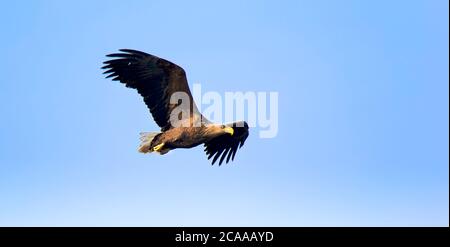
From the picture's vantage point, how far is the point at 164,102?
14.0 m

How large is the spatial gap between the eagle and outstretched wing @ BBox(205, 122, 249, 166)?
18.8 inches

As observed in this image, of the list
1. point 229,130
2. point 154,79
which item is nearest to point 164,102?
point 154,79

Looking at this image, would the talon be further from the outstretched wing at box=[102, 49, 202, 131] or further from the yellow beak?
the yellow beak

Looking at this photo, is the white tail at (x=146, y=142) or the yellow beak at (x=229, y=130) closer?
the yellow beak at (x=229, y=130)

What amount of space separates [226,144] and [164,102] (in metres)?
1.68

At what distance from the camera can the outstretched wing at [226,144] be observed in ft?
47.9

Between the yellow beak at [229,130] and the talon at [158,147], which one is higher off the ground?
the yellow beak at [229,130]

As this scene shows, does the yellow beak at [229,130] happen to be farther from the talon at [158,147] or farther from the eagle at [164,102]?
the talon at [158,147]

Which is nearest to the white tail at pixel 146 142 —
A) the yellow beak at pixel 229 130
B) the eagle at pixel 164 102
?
the eagle at pixel 164 102

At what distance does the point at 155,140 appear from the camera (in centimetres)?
1394

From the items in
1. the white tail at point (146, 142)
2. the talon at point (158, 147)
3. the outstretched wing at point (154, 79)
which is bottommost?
the talon at point (158, 147)
